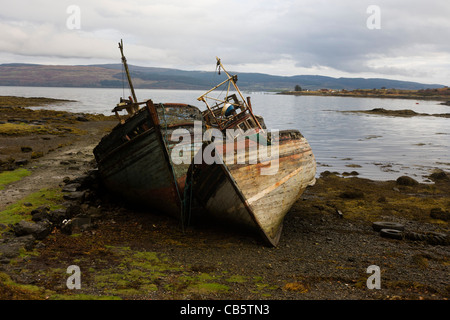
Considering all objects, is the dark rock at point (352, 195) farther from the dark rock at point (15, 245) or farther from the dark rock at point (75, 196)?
the dark rock at point (15, 245)

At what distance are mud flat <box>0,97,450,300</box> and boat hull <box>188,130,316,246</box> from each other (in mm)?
696

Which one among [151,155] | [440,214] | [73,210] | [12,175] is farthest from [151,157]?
[440,214]

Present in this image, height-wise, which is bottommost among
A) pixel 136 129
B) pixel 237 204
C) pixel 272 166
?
pixel 237 204

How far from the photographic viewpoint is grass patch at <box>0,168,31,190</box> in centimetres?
1361

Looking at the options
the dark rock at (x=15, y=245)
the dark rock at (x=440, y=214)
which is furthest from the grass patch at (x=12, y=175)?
the dark rock at (x=440, y=214)

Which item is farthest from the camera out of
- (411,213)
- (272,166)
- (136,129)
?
(411,213)

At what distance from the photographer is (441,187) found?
1825cm

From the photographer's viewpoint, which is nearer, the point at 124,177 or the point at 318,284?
the point at 318,284

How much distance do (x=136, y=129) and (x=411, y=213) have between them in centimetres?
1116

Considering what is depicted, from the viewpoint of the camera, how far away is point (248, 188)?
32.1 ft

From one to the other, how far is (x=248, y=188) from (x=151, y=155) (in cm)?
358

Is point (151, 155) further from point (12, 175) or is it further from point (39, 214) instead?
point (12, 175)

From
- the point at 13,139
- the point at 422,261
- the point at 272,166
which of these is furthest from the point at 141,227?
the point at 13,139

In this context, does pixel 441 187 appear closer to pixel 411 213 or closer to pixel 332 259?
pixel 411 213
